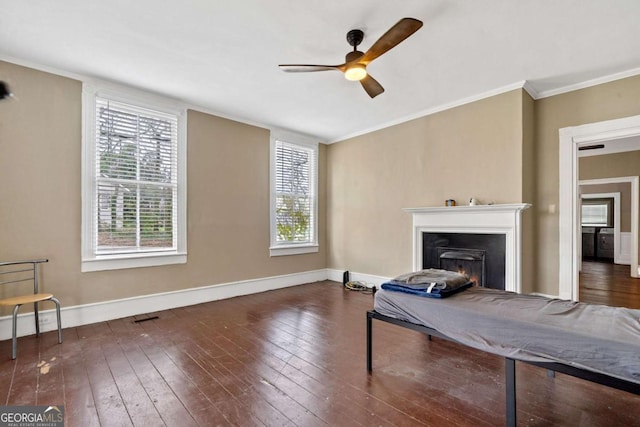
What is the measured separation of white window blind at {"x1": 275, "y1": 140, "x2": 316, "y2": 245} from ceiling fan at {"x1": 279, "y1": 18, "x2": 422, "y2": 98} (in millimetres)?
2705

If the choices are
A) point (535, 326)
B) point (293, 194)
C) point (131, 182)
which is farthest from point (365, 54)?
point (293, 194)

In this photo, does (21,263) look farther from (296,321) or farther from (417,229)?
(417,229)

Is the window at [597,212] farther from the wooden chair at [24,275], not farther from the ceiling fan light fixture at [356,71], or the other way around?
the wooden chair at [24,275]

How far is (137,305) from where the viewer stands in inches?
149

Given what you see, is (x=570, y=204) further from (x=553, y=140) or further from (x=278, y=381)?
(x=278, y=381)

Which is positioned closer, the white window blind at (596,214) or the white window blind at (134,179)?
the white window blind at (134,179)

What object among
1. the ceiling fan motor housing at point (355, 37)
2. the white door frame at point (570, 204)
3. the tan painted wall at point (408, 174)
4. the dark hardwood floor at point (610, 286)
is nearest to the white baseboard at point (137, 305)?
the tan painted wall at point (408, 174)

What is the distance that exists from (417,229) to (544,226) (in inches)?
60.2

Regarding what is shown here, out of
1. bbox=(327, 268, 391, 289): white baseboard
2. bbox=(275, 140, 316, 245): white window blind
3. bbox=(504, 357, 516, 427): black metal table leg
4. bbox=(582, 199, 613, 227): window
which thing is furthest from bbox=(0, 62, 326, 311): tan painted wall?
bbox=(582, 199, 613, 227): window

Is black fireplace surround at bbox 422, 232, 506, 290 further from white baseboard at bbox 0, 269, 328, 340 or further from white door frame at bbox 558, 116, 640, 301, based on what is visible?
white baseboard at bbox 0, 269, 328, 340

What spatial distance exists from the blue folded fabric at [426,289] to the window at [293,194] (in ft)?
10.3

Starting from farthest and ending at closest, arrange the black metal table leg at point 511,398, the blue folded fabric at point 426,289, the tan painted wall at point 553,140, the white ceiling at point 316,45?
1. the tan painted wall at point 553,140
2. the white ceiling at point 316,45
3. the blue folded fabric at point 426,289
4. the black metal table leg at point 511,398

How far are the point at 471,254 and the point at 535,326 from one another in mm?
2456

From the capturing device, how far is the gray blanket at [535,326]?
1.41 metres
